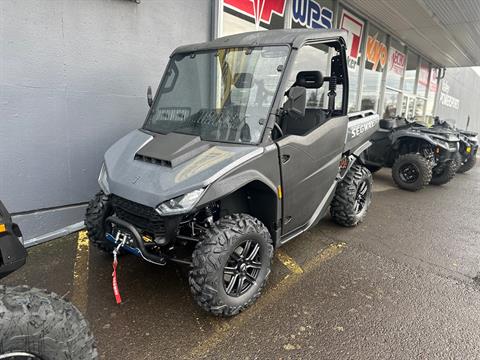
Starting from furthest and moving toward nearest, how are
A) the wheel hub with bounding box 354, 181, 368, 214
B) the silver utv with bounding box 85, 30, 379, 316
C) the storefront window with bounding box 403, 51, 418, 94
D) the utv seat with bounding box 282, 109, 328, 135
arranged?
1. the storefront window with bounding box 403, 51, 418, 94
2. the wheel hub with bounding box 354, 181, 368, 214
3. the utv seat with bounding box 282, 109, 328, 135
4. the silver utv with bounding box 85, 30, 379, 316

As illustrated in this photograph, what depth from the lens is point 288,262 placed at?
3.27m

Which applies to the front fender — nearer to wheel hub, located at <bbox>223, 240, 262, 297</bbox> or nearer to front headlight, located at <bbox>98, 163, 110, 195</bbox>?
wheel hub, located at <bbox>223, 240, 262, 297</bbox>

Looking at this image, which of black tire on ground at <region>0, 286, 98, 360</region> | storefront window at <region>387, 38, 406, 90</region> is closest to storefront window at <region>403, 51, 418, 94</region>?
storefront window at <region>387, 38, 406, 90</region>

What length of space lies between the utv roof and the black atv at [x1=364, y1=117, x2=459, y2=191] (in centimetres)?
427

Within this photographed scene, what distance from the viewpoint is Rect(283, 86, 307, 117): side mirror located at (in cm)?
248

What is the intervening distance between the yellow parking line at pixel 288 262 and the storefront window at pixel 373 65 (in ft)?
26.6

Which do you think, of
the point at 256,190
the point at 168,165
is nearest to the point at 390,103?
the point at 256,190

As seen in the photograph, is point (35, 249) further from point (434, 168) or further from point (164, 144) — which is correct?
point (434, 168)

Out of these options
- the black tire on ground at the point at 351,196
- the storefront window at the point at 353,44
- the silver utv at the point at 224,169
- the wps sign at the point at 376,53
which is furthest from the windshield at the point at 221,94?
the wps sign at the point at 376,53

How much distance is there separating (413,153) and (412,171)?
1.44 feet

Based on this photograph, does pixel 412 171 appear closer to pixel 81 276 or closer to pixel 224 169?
pixel 224 169

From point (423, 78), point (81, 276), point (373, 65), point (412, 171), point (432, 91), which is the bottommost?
point (81, 276)

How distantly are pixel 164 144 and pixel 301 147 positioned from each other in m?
1.18

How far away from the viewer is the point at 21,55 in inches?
126
